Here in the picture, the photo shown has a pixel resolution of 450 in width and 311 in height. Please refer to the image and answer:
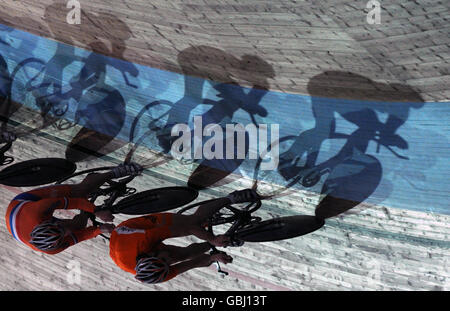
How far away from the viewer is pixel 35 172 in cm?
438

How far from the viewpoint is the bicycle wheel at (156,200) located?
12.7ft

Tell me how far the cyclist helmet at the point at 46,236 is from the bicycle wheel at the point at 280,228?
132 centimetres

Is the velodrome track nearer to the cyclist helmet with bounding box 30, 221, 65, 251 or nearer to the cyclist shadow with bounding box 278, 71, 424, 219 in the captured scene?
the cyclist shadow with bounding box 278, 71, 424, 219

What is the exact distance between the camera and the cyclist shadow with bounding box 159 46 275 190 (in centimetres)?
382

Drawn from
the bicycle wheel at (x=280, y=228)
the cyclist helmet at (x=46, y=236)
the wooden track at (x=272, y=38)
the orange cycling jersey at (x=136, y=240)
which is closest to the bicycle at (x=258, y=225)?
the bicycle wheel at (x=280, y=228)

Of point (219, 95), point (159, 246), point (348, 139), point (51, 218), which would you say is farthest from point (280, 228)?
point (51, 218)

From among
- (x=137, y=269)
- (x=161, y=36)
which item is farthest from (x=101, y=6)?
(x=137, y=269)

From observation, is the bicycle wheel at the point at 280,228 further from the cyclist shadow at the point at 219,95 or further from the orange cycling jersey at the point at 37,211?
the orange cycling jersey at the point at 37,211

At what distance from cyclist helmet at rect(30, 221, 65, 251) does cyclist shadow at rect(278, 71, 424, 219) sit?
2000 mm

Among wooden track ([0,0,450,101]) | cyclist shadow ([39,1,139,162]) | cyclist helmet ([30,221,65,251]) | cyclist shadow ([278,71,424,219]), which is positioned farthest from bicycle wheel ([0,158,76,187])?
cyclist shadow ([278,71,424,219])

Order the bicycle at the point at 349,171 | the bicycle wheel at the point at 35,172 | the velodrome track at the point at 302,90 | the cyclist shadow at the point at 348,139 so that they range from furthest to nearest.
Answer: the bicycle wheel at the point at 35,172 < the bicycle at the point at 349,171 < the cyclist shadow at the point at 348,139 < the velodrome track at the point at 302,90

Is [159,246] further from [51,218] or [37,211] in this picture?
[37,211]

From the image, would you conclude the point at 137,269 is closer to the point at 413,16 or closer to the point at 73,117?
the point at 413,16
